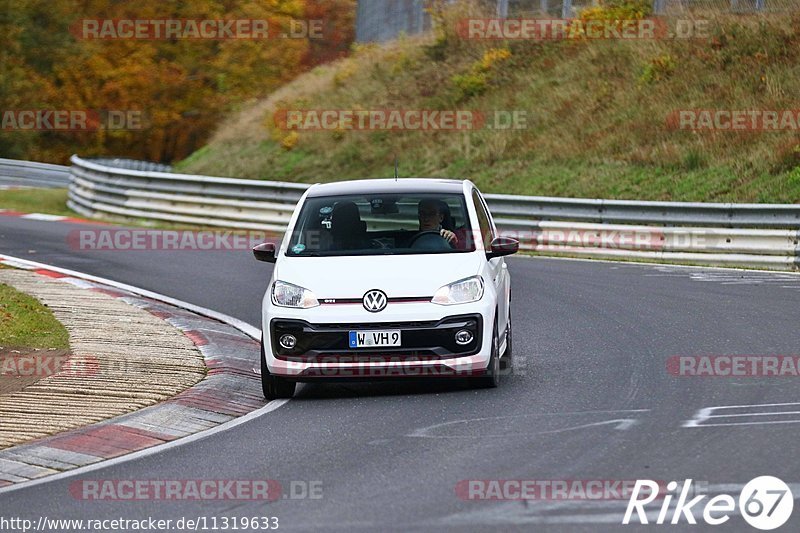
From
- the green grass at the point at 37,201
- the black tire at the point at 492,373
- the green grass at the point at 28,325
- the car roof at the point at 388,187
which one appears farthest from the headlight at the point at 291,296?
the green grass at the point at 37,201

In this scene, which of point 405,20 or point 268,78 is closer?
point 405,20

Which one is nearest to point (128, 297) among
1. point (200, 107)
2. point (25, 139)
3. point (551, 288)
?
point (551, 288)

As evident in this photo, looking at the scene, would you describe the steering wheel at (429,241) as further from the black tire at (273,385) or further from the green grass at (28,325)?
the green grass at (28,325)

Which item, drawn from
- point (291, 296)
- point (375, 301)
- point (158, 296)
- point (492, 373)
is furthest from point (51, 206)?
point (492, 373)

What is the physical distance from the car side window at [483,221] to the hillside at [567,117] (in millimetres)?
12688

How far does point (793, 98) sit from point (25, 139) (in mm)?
35796

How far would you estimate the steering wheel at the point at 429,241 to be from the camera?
36.5 feet

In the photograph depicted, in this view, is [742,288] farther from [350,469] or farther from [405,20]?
[405,20]

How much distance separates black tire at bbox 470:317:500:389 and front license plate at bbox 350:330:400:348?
0.78 meters

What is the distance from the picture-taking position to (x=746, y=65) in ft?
97.5

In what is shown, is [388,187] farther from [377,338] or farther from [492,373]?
[492,373]

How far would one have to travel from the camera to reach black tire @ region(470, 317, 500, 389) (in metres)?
10.5

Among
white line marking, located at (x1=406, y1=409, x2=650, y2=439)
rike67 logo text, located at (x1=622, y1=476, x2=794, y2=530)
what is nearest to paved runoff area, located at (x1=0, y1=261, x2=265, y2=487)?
white line marking, located at (x1=406, y1=409, x2=650, y2=439)

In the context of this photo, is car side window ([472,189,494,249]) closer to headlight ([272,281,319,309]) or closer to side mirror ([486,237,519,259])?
side mirror ([486,237,519,259])
